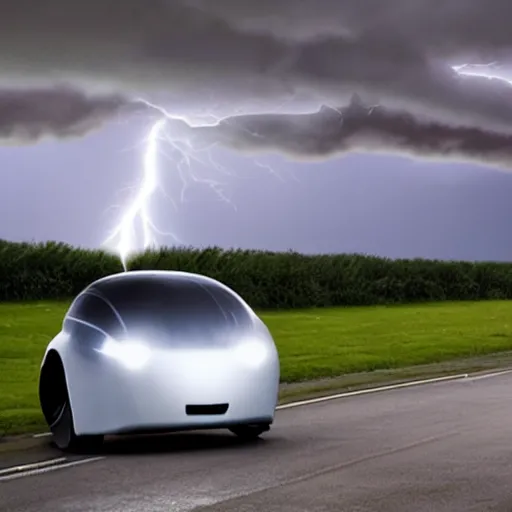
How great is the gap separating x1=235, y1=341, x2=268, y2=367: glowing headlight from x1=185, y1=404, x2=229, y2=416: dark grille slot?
0.48m

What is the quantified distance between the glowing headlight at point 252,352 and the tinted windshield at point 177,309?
19 centimetres

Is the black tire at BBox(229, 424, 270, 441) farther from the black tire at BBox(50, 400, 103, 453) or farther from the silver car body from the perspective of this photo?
the black tire at BBox(50, 400, 103, 453)

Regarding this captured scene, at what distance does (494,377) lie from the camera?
67.7 ft

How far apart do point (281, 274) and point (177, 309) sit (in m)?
34.2

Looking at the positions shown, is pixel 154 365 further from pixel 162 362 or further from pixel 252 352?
pixel 252 352

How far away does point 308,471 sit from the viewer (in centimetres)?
1016

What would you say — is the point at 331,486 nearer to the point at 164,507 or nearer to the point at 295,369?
the point at 164,507

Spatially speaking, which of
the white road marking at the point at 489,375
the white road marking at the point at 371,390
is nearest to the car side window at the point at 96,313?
the white road marking at the point at 371,390

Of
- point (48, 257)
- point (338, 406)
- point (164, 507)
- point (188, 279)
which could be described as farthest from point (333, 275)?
point (164, 507)

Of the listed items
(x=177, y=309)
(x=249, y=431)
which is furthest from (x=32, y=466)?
(x=249, y=431)

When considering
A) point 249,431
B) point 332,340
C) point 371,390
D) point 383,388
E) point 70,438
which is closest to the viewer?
point 70,438

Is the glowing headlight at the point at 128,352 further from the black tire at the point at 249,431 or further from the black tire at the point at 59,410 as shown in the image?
the black tire at the point at 249,431

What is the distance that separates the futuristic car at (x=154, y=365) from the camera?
432 inches

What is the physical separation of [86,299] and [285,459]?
2577 mm
